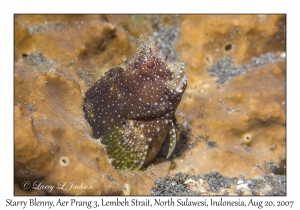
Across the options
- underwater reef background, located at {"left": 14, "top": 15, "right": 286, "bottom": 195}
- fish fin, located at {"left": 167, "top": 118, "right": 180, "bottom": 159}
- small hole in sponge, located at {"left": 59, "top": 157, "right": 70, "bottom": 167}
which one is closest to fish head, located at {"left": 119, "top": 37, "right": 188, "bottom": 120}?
fish fin, located at {"left": 167, "top": 118, "right": 180, "bottom": 159}

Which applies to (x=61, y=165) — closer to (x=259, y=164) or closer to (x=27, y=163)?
(x=27, y=163)

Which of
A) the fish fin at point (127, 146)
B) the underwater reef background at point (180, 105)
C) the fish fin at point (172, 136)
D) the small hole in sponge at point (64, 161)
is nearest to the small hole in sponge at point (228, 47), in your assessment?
the underwater reef background at point (180, 105)

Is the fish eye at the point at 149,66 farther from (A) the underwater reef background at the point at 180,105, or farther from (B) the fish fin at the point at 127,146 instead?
(A) the underwater reef background at the point at 180,105

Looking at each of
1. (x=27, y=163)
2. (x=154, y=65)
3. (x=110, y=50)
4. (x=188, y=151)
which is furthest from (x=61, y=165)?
(x=110, y=50)

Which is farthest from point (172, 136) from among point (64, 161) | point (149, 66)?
point (64, 161)

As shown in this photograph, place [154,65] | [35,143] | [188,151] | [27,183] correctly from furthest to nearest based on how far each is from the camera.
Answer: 1. [188,151]
2. [154,65]
3. [27,183]
4. [35,143]

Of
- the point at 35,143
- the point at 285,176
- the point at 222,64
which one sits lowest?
the point at 285,176

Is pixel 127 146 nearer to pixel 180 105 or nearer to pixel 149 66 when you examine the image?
pixel 149 66
